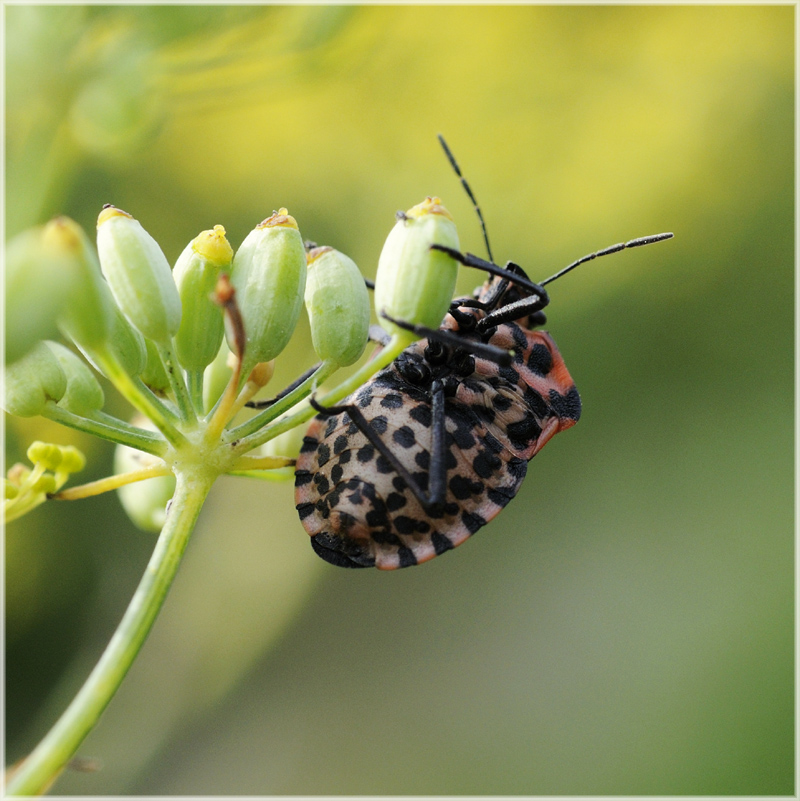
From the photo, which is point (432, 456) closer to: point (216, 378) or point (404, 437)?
point (404, 437)

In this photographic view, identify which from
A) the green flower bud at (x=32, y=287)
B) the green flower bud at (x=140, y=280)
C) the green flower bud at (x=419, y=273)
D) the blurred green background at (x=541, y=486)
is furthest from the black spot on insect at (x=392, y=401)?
the blurred green background at (x=541, y=486)

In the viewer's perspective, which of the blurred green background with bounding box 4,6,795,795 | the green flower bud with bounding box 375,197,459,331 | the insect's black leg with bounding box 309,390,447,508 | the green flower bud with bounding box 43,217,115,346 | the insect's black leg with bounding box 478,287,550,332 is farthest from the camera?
the blurred green background with bounding box 4,6,795,795

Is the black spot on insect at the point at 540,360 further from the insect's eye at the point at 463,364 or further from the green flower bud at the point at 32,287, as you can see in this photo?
the green flower bud at the point at 32,287

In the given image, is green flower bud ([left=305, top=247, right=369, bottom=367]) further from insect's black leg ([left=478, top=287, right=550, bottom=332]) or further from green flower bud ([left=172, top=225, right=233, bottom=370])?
insect's black leg ([left=478, top=287, right=550, bottom=332])

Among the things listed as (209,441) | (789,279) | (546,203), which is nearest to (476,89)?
(546,203)

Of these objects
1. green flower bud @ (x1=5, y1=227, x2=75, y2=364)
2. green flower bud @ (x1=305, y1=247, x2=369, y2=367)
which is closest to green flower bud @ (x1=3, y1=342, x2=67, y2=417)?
green flower bud @ (x1=5, y1=227, x2=75, y2=364)

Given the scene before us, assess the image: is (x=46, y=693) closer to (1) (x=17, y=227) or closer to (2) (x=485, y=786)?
(2) (x=485, y=786)
